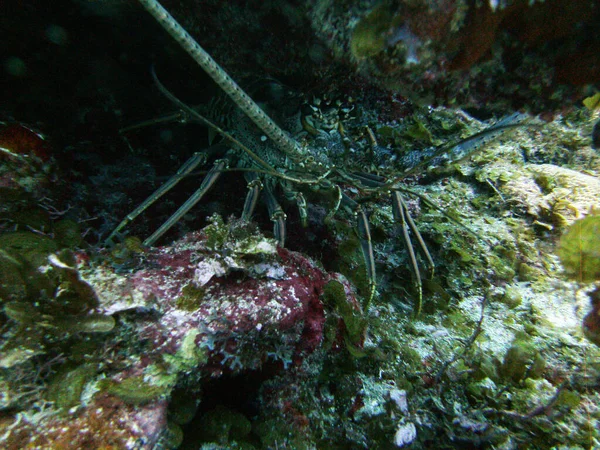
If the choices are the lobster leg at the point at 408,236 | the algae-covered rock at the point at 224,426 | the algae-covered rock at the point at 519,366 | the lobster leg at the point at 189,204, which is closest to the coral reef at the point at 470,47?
the lobster leg at the point at 408,236

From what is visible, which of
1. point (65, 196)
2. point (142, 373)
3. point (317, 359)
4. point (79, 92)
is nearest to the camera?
point (142, 373)

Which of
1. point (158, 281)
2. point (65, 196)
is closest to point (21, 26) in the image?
point (65, 196)

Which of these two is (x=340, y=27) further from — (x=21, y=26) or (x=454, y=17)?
(x=21, y=26)

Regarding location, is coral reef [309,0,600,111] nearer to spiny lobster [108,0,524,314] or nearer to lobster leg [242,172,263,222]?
spiny lobster [108,0,524,314]

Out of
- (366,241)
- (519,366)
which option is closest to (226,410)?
(366,241)

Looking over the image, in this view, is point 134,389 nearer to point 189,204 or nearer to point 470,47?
point 189,204

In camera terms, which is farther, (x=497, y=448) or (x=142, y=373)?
(x=497, y=448)

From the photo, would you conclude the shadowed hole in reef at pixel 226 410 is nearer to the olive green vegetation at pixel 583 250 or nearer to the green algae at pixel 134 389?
the green algae at pixel 134 389
